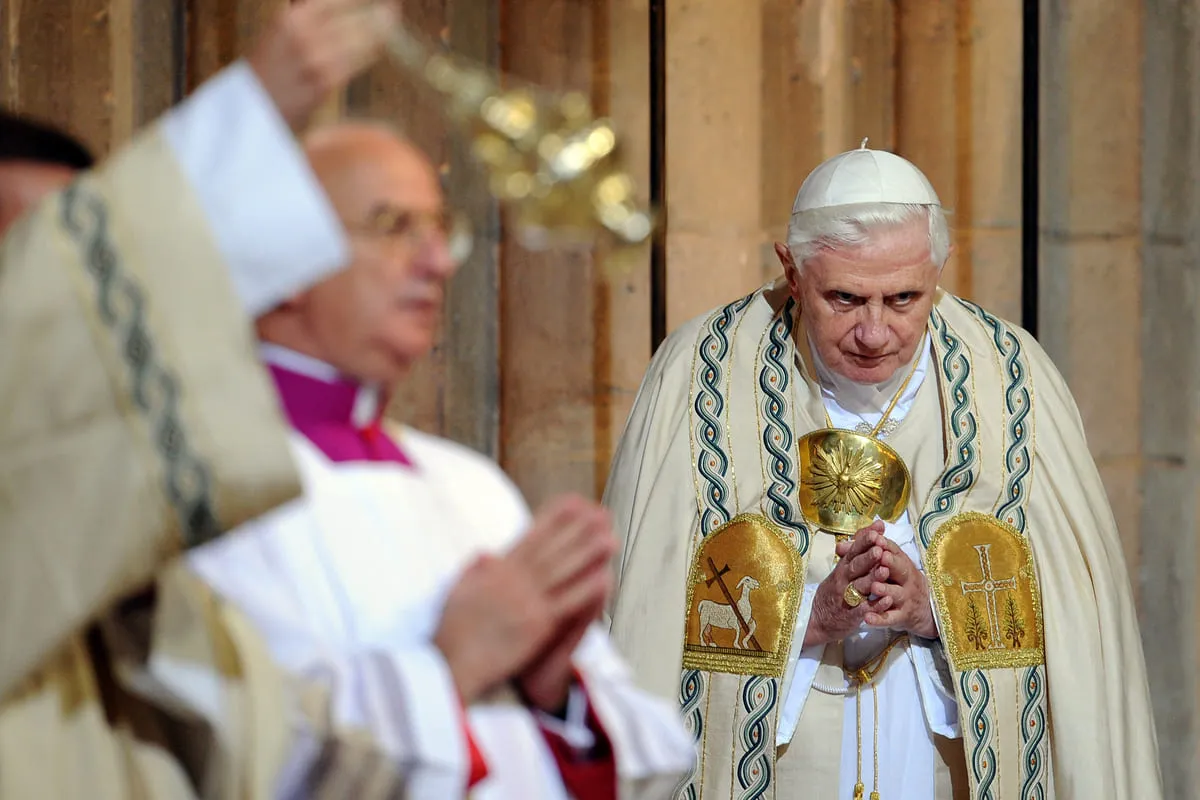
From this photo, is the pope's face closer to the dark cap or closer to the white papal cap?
the white papal cap

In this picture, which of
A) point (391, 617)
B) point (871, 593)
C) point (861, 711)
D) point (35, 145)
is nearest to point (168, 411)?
point (391, 617)

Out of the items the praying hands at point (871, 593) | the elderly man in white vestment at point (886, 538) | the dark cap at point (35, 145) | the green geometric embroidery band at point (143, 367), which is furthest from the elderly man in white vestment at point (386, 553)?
the elderly man in white vestment at point (886, 538)

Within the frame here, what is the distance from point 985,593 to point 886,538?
30cm

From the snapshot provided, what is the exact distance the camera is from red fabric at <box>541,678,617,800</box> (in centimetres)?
176

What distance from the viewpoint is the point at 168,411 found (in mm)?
1521

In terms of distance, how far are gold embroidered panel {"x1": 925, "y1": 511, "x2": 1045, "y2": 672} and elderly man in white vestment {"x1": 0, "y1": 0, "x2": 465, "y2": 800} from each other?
2113 millimetres

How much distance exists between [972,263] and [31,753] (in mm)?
4309

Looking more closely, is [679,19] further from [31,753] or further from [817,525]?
[31,753]

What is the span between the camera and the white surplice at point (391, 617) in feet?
5.12

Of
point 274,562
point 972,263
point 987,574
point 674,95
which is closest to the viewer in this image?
point 274,562

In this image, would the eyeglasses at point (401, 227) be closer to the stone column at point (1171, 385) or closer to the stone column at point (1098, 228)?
the stone column at point (1098, 228)

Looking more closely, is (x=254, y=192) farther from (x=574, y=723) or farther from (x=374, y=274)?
(x=574, y=723)

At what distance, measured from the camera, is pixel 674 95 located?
500 centimetres

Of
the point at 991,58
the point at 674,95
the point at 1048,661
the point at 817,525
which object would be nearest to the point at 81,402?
the point at 817,525
